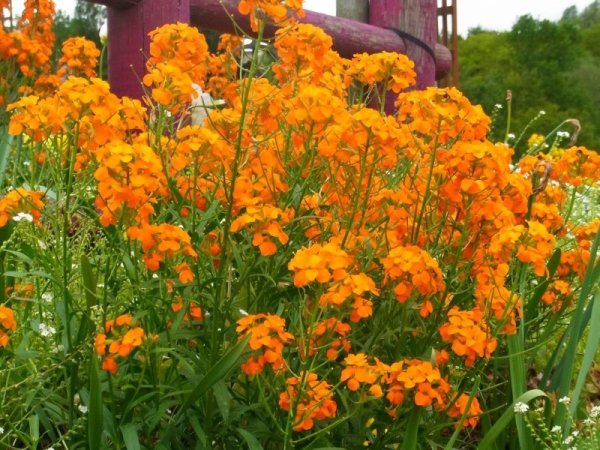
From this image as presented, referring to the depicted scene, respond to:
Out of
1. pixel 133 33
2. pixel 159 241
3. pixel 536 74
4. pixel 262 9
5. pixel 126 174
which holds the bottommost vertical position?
pixel 159 241

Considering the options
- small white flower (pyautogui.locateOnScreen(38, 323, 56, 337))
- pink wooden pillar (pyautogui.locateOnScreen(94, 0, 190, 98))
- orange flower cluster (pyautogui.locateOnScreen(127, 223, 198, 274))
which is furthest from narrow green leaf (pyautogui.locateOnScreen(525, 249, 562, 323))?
pink wooden pillar (pyautogui.locateOnScreen(94, 0, 190, 98))

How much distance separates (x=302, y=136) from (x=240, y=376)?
0.47 m

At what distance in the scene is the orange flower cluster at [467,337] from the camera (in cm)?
173

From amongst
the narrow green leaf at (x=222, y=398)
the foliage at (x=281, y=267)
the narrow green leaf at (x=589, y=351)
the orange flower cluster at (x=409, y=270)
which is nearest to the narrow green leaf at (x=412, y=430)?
the foliage at (x=281, y=267)

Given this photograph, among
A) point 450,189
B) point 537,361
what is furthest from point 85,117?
point 537,361

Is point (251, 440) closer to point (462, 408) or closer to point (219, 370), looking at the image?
point (219, 370)

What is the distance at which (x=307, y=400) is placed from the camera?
66.3 inches

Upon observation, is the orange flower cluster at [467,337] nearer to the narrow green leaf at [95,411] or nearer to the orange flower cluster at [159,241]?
the orange flower cluster at [159,241]

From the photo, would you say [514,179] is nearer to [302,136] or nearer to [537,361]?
[302,136]

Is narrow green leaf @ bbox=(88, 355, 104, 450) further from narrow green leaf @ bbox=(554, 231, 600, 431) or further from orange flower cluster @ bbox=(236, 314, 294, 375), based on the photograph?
narrow green leaf @ bbox=(554, 231, 600, 431)

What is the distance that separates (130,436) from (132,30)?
2627mm

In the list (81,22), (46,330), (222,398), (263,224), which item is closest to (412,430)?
(222,398)

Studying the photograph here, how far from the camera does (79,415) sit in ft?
6.56

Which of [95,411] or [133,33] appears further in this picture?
[133,33]
